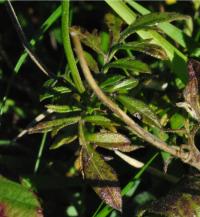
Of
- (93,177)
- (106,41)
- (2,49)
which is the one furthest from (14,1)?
(93,177)

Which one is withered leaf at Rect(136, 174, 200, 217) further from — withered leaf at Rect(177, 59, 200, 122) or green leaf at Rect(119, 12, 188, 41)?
green leaf at Rect(119, 12, 188, 41)

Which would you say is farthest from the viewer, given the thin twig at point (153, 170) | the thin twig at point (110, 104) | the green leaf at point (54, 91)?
the thin twig at point (153, 170)

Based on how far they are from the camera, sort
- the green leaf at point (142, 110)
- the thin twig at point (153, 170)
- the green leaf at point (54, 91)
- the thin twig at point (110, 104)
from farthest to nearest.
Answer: the thin twig at point (153, 170) → the green leaf at point (54, 91) → the green leaf at point (142, 110) → the thin twig at point (110, 104)

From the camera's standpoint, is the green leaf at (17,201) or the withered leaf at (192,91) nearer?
the withered leaf at (192,91)

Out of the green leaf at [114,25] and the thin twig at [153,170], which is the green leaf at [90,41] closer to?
the green leaf at [114,25]

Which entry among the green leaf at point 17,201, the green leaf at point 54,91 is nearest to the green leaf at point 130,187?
the green leaf at point 17,201

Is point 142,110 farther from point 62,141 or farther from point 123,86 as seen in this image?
point 62,141
